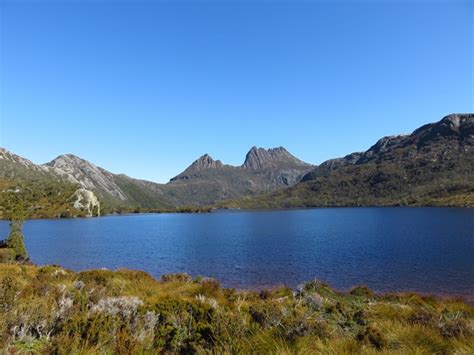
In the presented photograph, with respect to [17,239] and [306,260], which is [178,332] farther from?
[17,239]

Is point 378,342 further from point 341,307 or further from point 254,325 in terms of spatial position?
point 341,307

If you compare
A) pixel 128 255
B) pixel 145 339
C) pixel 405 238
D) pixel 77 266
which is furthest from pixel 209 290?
pixel 405 238

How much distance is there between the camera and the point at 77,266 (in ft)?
160

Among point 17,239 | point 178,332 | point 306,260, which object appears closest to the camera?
point 178,332

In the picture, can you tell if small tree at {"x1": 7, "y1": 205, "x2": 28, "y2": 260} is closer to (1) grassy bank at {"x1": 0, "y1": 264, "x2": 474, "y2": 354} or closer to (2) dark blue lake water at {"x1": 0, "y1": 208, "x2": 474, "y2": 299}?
(2) dark blue lake water at {"x1": 0, "y1": 208, "x2": 474, "y2": 299}

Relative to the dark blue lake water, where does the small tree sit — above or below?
above

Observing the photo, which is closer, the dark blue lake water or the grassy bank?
the grassy bank

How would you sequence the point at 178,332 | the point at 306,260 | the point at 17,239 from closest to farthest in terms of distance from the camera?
the point at 178,332, the point at 17,239, the point at 306,260

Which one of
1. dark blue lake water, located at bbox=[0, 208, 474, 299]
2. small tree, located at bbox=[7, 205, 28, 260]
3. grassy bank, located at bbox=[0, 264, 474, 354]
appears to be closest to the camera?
grassy bank, located at bbox=[0, 264, 474, 354]

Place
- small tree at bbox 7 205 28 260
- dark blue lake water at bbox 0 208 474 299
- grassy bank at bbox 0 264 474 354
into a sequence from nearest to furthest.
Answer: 1. grassy bank at bbox 0 264 474 354
2. dark blue lake water at bbox 0 208 474 299
3. small tree at bbox 7 205 28 260

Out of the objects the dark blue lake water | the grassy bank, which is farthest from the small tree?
the grassy bank

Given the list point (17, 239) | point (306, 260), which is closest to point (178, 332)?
point (306, 260)

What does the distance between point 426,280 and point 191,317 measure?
3562 cm

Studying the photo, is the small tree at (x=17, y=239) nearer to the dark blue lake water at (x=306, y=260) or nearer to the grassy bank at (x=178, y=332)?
the dark blue lake water at (x=306, y=260)
